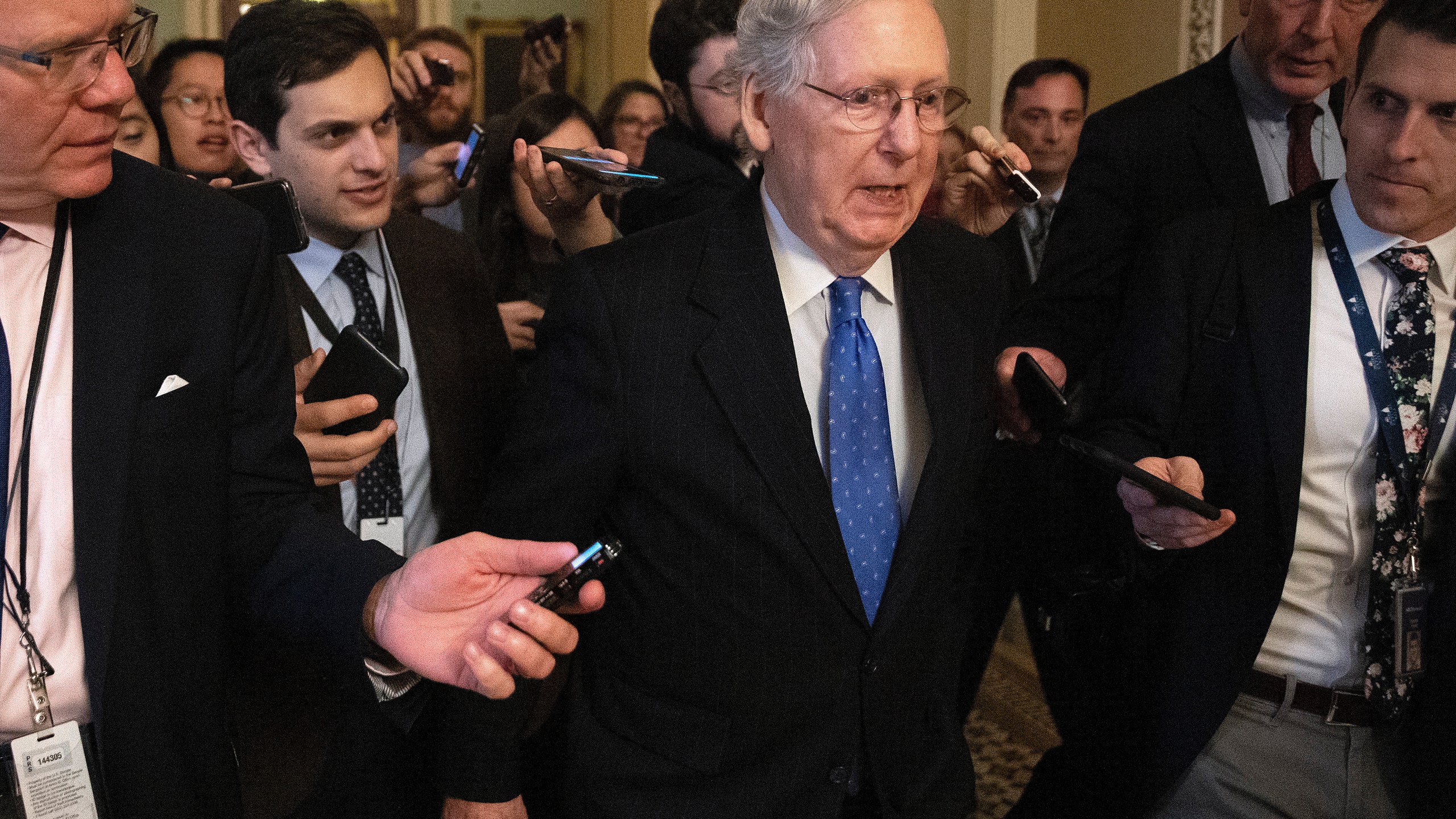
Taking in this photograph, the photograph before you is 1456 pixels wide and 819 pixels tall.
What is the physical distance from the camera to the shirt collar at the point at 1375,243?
1.80 metres

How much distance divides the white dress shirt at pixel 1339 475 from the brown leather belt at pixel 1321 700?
16mm

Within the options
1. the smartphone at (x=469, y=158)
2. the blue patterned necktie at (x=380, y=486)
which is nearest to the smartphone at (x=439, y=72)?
the smartphone at (x=469, y=158)

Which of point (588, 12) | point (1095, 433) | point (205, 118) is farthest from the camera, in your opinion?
point (588, 12)

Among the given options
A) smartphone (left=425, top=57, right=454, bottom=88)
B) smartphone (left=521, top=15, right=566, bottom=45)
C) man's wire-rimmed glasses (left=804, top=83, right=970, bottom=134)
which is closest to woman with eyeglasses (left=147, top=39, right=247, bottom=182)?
smartphone (left=425, top=57, right=454, bottom=88)

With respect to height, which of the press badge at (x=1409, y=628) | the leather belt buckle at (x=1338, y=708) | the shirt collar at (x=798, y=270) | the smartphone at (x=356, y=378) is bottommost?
the leather belt buckle at (x=1338, y=708)

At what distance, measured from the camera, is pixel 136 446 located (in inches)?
50.8

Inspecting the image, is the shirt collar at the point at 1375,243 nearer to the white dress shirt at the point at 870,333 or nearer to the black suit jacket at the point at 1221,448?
the black suit jacket at the point at 1221,448

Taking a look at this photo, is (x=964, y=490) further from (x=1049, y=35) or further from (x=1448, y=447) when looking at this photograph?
(x=1049, y=35)

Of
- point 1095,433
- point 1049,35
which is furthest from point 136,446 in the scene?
point 1049,35

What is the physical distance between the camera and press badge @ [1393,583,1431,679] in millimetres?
1727

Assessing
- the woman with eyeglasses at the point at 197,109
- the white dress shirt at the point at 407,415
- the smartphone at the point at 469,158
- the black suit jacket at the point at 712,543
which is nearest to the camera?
the black suit jacket at the point at 712,543

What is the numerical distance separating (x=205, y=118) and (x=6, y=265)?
2.28 metres

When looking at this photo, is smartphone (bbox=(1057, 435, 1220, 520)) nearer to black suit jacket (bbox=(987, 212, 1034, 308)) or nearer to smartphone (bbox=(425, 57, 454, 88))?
black suit jacket (bbox=(987, 212, 1034, 308))

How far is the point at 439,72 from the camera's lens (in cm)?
345
